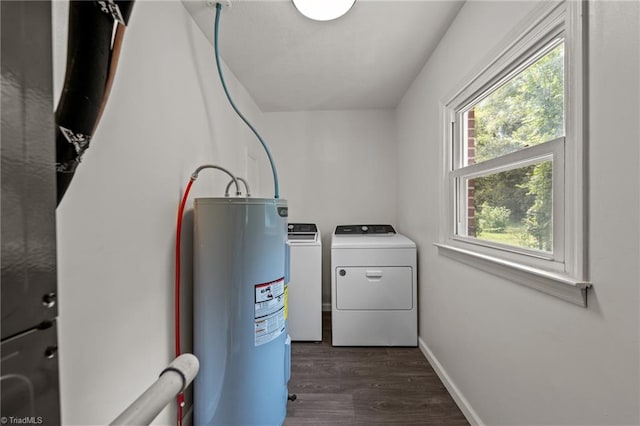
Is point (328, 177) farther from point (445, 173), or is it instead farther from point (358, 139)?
point (445, 173)

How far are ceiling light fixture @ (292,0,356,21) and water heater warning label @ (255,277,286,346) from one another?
1.38m

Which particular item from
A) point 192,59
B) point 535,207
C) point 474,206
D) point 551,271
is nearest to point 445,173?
point 474,206

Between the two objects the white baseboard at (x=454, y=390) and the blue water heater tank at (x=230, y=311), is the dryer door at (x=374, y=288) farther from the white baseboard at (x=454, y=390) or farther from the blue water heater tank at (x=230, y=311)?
the blue water heater tank at (x=230, y=311)

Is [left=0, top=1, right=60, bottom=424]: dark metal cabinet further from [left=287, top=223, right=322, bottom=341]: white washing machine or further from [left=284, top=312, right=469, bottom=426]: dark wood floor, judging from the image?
[left=287, top=223, right=322, bottom=341]: white washing machine

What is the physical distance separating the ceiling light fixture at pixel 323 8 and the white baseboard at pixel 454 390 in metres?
2.16

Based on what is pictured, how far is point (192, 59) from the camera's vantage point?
1413 mm

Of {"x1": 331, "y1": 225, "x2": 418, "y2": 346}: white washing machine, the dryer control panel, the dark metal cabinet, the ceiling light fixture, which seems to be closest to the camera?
the dark metal cabinet

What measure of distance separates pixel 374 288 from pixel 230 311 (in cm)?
129

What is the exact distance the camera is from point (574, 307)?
78 cm

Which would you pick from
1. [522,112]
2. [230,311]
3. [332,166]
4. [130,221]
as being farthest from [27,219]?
[332,166]

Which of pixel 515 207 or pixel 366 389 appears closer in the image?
pixel 515 207

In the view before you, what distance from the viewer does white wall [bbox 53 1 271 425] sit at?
75cm

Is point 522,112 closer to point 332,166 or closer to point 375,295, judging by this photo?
point 375,295

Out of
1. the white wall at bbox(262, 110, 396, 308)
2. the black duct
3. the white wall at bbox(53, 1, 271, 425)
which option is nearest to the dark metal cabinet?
the black duct
